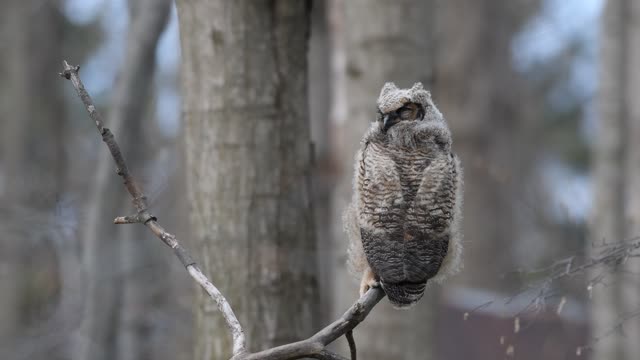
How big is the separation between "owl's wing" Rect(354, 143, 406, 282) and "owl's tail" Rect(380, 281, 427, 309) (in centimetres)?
4

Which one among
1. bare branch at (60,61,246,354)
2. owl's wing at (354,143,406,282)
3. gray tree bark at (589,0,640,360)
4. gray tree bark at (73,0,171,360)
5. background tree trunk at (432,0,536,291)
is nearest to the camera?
bare branch at (60,61,246,354)

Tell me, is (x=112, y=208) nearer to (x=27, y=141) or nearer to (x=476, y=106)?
(x=27, y=141)

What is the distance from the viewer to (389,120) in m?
3.23

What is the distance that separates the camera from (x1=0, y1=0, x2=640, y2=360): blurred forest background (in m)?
4.66

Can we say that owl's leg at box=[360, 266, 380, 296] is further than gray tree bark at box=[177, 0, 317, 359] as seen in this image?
No

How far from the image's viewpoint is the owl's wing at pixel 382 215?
305cm

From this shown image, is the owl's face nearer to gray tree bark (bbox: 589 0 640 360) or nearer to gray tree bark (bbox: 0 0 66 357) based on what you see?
gray tree bark (bbox: 589 0 640 360)

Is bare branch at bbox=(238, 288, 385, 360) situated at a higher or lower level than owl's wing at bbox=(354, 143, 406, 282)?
lower

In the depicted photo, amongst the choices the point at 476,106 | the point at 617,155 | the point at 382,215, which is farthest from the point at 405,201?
the point at 476,106

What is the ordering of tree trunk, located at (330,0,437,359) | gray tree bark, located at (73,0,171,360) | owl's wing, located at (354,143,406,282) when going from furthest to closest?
gray tree bark, located at (73,0,171,360) < tree trunk, located at (330,0,437,359) < owl's wing, located at (354,143,406,282)

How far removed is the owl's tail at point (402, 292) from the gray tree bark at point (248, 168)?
1653 mm

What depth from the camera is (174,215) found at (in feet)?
56.1

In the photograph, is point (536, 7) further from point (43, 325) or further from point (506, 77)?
point (43, 325)

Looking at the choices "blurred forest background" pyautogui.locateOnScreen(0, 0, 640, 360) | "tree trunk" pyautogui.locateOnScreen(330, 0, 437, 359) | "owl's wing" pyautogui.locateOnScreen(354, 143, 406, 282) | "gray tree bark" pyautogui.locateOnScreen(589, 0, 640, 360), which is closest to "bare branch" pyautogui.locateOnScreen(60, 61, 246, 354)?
"owl's wing" pyautogui.locateOnScreen(354, 143, 406, 282)
